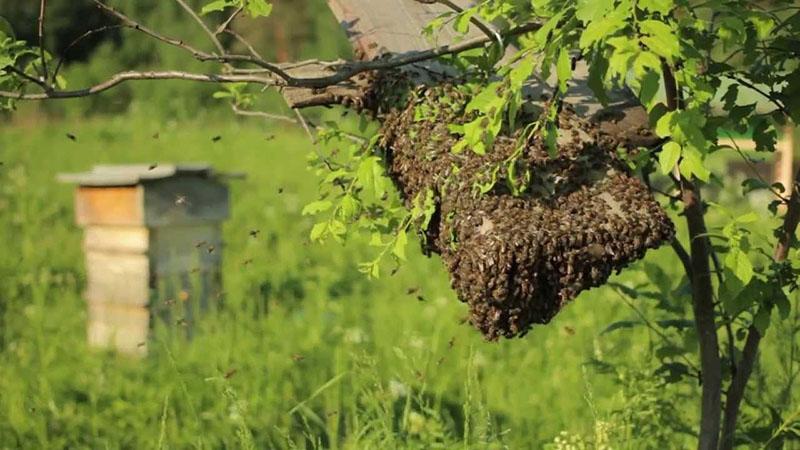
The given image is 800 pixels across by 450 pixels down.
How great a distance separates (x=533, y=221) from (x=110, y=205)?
13.4 ft

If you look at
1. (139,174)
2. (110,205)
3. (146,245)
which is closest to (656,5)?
(139,174)

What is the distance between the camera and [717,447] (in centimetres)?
298

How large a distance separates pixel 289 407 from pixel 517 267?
2437 mm

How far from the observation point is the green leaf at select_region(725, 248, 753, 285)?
2.38 metres

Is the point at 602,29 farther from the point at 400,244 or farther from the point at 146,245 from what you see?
the point at 146,245

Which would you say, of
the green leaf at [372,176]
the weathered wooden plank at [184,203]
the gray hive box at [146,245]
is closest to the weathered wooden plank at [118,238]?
the gray hive box at [146,245]

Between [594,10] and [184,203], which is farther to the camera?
[184,203]

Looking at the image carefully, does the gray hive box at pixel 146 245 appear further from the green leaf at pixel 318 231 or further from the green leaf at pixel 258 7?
the green leaf at pixel 258 7

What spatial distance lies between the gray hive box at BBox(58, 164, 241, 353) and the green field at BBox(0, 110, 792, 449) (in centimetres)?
22

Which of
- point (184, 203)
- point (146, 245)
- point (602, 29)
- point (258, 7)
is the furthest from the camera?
point (146, 245)

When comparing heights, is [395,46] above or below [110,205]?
above

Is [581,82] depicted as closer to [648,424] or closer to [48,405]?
[648,424]

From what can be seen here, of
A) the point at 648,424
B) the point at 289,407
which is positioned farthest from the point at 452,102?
the point at 289,407

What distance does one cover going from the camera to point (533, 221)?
2.42 m
